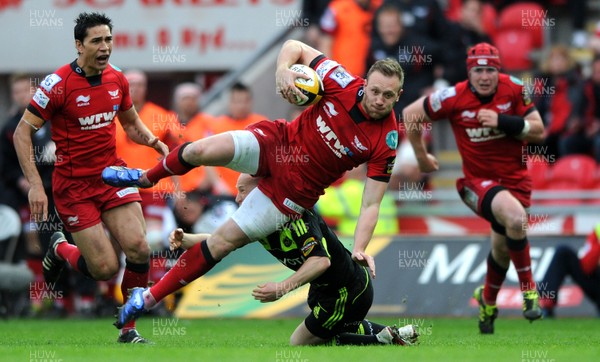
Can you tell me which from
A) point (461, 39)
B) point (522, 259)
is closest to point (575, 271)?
point (522, 259)

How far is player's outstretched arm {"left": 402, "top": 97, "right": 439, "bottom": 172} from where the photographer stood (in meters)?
12.2

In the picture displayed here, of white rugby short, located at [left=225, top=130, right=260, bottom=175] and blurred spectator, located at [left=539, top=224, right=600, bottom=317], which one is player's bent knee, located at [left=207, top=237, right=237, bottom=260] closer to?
white rugby short, located at [left=225, top=130, right=260, bottom=175]

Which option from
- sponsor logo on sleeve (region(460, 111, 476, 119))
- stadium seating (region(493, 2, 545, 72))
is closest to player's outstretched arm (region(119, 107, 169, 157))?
sponsor logo on sleeve (region(460, 111, 476, 119))

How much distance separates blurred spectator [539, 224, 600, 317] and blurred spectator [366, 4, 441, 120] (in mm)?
3313

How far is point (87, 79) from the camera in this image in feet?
34.8

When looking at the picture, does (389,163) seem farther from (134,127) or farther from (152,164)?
(152,164)

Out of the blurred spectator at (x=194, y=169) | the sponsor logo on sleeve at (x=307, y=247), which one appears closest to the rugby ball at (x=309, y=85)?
the sponsor logo on sleeve at (x=307, y=247)

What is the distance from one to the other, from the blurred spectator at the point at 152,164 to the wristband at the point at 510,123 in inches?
183

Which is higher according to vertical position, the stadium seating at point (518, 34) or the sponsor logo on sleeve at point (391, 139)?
the sponsor logo on sleeve at point (391, 139)

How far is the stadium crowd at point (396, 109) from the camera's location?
15.4 meters

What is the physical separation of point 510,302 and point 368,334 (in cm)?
466

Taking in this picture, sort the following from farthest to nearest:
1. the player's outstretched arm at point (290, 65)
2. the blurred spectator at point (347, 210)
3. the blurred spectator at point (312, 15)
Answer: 1. the blurred spectator at point (312, 15)
2. the blurred spectator at point (347, 210)
3. the player's outstretched arm at point (290, 65)

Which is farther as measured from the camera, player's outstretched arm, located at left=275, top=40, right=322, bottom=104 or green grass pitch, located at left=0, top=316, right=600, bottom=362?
player's outstretched arm, located at left=275, top=40, right=322, bottom=104

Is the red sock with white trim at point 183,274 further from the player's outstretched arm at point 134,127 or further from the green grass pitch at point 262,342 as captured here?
the player's outstretched arm at point 134,127
